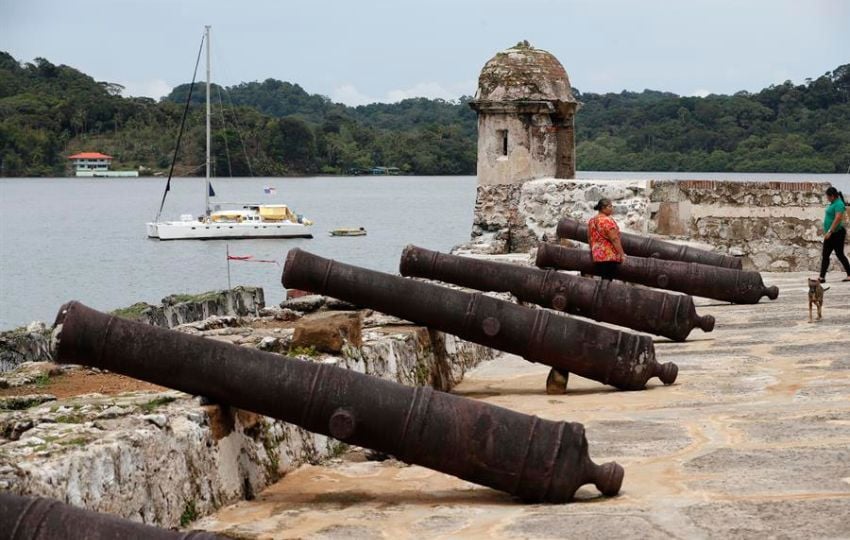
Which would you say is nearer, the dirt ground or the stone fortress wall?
the dirt ground

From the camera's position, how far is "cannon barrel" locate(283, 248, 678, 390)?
7727mm

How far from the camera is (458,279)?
941cm

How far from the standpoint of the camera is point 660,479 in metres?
5.57

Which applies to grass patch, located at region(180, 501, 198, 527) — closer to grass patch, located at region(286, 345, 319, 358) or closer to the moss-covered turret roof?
grass patch, located at region(286, 345, 319, 358)

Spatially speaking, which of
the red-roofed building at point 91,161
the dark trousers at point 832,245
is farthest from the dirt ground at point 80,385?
the red-roofed building at point 91,161

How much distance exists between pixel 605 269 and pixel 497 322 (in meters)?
3.28

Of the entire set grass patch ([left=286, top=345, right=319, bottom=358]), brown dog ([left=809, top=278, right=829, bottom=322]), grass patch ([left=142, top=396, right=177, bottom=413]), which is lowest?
brown dog ([left=809, top=278, right=829, bottom=322])

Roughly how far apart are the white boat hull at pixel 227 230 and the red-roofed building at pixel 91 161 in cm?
3967

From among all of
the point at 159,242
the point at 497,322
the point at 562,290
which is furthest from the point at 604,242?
the point at 159,242

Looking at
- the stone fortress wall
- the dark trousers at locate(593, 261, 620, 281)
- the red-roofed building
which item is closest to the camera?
the dark trousers at locate(593, 261, 620, 281)

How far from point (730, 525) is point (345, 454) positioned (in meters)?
2.22

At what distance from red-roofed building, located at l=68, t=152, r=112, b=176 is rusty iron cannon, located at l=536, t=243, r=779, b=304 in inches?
3533

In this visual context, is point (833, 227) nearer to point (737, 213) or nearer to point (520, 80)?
point (737, 213)

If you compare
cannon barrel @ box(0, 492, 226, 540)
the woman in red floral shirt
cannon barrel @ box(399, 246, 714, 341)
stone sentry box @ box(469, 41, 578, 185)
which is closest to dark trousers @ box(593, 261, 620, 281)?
the woman in red floral shirt
